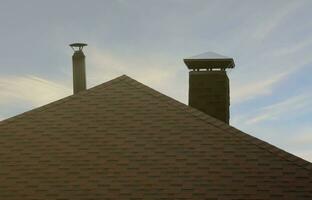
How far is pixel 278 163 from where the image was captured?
16875mm

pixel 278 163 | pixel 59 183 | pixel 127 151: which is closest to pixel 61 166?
pixel 59 183

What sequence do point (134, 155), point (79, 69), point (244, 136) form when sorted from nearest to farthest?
point (244, 136), point (134, 155), point (79, 69)

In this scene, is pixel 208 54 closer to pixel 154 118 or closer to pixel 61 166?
pixel 154 118

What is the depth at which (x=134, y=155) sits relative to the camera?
17.6 metres

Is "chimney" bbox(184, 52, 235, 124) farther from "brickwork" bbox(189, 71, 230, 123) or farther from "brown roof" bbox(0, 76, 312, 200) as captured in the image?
"brown roof" bbox(0, 76, 312, 200)

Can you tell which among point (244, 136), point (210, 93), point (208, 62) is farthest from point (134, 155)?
point (208, 62)

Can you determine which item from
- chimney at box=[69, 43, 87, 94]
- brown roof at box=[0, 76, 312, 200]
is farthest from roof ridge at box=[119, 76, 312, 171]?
chimney at box=[69, 43, 87, 94]

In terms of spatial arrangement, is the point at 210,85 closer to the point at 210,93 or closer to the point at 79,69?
the point at 210,93

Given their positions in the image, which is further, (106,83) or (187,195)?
(106,83)

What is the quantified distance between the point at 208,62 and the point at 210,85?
2.83ft

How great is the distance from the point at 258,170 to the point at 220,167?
98cm

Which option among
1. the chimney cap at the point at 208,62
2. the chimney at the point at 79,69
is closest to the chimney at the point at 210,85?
the chimney cap at the point at 208,62

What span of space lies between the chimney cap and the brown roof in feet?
12.8

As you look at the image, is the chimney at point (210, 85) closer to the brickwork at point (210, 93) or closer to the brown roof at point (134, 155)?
the brickwork at point (210, 93)
